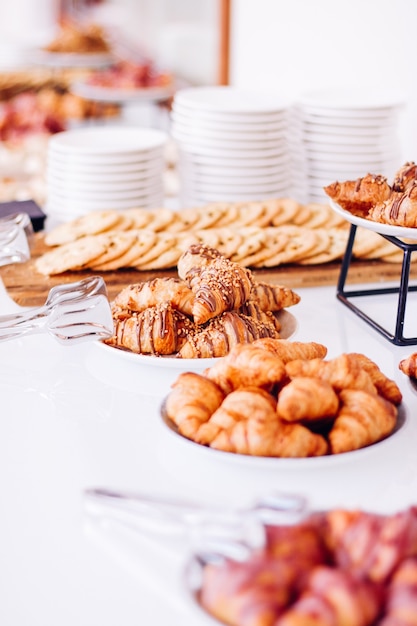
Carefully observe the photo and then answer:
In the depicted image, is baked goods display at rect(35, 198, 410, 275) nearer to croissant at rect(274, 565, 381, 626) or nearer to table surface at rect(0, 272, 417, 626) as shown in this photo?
table surface at rect(0, 272, 417, 626)

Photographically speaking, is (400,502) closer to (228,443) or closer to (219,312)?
(228,443)

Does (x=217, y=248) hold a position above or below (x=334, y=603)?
below

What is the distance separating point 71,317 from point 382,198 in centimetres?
53

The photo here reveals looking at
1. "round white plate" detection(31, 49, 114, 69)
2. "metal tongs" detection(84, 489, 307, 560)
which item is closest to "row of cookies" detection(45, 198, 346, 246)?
"metal tongs" detection(84, 489, 307, 560)

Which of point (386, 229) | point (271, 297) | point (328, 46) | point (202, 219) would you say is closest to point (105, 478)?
point (271, 297)

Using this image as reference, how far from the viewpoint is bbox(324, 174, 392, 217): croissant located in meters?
1.35

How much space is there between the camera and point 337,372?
3.09 feet

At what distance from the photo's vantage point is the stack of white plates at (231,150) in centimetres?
196

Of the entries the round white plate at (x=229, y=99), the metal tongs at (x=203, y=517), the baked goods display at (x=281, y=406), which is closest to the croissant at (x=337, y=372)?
the baked goods display at (x=281, y=406)

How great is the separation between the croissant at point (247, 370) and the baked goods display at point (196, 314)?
17 centimetres

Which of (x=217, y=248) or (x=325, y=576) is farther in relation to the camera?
(x=217, y=248)

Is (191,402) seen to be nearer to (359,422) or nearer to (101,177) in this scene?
(359,422)

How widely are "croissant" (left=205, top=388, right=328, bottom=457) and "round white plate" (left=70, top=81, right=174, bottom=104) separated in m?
3.14

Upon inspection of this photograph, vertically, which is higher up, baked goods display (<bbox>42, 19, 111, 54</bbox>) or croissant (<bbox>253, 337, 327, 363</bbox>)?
croissant (<bbox>253, 337, 327, 363</bbox>)
